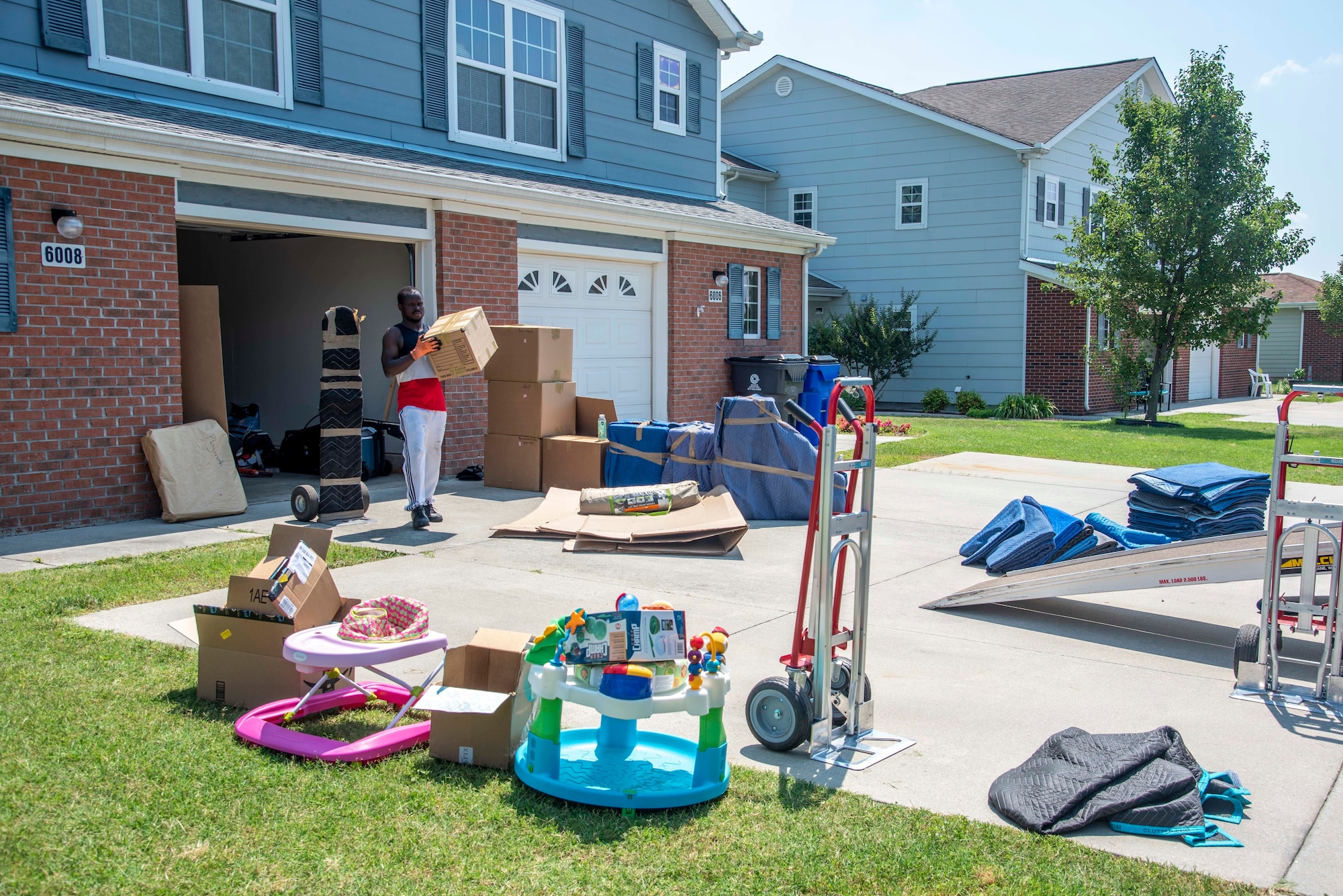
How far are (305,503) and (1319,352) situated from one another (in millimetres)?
44536

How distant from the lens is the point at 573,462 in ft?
33.5

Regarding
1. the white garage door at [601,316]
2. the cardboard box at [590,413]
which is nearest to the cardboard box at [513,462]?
the cardboard box at [590,413]

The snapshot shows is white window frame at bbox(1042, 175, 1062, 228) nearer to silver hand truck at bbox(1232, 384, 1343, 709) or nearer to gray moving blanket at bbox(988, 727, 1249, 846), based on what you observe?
silver hand truck at bbox(1232, 384, 1343, 709)

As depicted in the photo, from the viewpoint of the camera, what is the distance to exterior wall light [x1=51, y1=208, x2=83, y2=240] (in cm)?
806

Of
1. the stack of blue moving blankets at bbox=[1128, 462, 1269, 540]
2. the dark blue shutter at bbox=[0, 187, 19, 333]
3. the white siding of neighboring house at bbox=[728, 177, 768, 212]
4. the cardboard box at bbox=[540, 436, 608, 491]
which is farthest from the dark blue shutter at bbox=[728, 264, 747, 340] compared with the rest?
the dark blue shutter at bbox=[0, 187, 19, 333]

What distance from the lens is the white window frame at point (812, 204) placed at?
82.4 feet

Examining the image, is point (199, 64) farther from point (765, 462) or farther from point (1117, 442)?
point (1117, 442)

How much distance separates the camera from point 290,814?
3.38 meters

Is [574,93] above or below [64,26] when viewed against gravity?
above

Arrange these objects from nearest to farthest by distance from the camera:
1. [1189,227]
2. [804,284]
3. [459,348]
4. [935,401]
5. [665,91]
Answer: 1. [459,348]
2. [665,91]
3. [804,284]
4. [1189,227]
5. [935,401]

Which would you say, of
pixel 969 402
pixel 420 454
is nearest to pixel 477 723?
pixel 420 454

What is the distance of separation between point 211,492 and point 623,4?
951cm

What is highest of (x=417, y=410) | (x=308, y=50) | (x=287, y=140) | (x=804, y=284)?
(x=308, y=50)

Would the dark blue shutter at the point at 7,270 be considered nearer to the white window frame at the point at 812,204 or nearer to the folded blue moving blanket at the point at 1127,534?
the folded blue moving blanket at the point at 1127,534
